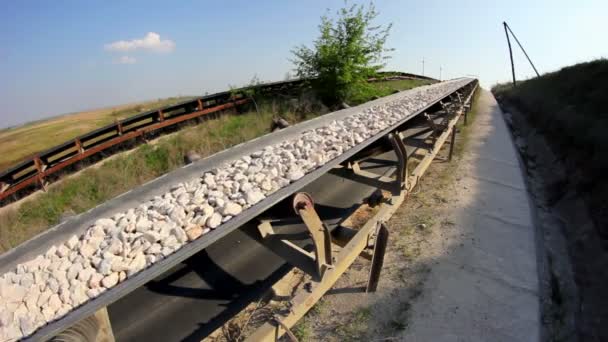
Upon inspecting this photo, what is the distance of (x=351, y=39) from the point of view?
11453 millimetres

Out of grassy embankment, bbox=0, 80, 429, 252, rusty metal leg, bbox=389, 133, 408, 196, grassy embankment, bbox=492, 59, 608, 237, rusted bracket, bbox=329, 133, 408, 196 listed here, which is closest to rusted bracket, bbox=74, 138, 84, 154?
grassy embankment, bbox=0, 80, 429, 252

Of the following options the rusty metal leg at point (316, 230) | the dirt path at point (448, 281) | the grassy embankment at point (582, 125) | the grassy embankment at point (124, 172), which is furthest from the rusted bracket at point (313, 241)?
the grassy embankment at point (582, 125)

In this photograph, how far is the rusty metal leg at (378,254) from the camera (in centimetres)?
286

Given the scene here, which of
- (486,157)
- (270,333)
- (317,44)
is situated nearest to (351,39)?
(317,44)

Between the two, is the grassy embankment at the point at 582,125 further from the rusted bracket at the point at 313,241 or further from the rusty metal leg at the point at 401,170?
the rusted bracket at the point at 313,241

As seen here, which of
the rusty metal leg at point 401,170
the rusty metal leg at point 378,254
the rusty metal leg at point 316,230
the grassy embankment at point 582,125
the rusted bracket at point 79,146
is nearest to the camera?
the rusty metal leg at point 316,230

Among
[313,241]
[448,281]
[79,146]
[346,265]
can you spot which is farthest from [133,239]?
[79,146]

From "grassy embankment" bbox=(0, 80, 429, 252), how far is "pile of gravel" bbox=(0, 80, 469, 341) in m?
3.20

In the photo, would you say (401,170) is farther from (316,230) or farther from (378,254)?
(316,230)

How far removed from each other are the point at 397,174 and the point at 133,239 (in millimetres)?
3193

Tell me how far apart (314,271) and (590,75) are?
46.5 ft

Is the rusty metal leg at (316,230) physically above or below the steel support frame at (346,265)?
above

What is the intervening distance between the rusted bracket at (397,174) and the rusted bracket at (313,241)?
5.66 feet

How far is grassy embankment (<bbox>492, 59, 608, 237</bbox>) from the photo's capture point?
520 centimetres
